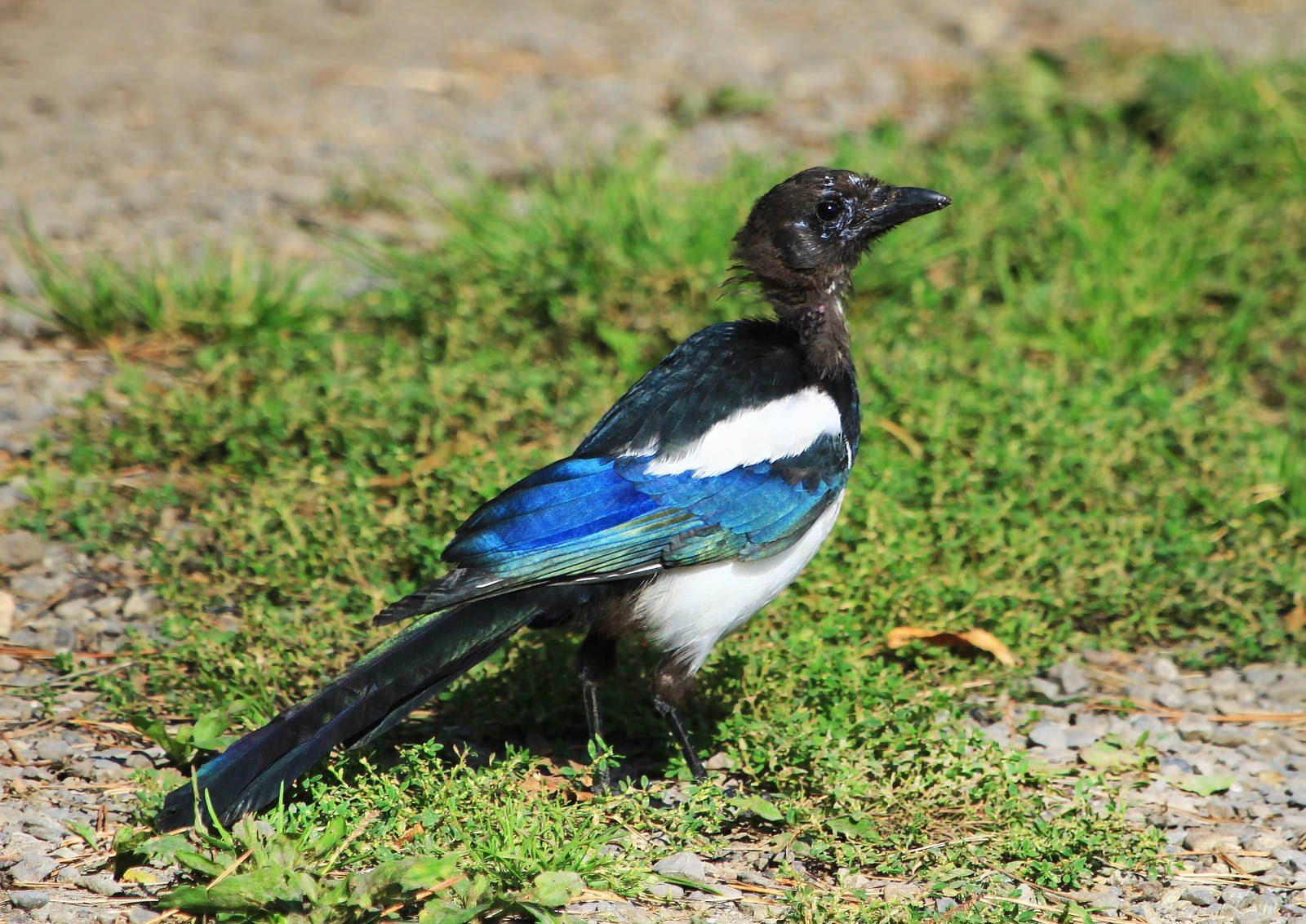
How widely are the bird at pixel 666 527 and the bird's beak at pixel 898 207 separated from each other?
18mm

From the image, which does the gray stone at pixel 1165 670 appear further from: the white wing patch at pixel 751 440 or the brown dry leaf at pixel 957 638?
the white wing patch at pixel 751 440

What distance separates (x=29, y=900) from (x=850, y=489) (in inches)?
95.0

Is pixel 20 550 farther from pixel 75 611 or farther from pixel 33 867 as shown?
pixel 33 867

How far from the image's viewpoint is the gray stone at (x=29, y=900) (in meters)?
2.71

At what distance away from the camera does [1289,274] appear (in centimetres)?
548

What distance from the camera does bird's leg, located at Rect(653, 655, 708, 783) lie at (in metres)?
3.32

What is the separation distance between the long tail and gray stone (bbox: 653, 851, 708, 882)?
1.84 feet

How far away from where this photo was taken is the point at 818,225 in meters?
3.68

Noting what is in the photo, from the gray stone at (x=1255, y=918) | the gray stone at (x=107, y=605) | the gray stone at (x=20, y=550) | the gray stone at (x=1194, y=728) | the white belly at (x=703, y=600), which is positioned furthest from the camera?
the gray stone at (x=20, y=550)

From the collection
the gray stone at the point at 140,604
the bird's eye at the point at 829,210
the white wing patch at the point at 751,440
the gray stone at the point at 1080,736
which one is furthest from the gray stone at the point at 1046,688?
the gray stone at the point at 140,604

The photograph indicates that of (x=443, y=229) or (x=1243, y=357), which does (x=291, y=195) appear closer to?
(x=443, y=229)

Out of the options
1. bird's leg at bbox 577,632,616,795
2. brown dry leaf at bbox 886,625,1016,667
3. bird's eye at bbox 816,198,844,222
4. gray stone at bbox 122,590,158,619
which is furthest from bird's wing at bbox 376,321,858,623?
gray stone at bbox 122,590,158,619

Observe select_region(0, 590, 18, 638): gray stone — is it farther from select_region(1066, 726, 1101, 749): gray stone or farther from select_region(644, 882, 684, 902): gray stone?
select_region(1066, 726, 1101, 749): gray stone

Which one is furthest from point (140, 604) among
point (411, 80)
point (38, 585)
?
point (411, 80)
